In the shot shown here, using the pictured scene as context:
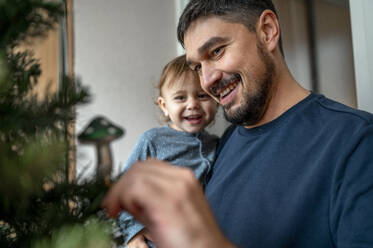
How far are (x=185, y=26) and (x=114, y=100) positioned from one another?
0.92 m

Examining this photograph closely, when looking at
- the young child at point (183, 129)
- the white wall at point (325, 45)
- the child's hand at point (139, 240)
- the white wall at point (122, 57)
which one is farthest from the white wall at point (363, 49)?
the white wall at point (122, 57)

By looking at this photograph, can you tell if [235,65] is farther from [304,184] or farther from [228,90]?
[304,184]

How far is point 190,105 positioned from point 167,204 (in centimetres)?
120

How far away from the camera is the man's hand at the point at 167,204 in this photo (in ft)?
1.21

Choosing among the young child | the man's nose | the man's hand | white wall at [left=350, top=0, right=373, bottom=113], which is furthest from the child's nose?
the man's hand

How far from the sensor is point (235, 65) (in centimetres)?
115

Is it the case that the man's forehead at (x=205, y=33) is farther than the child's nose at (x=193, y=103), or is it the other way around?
the child's nose at (x=193, y=103)

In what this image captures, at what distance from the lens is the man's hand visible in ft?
1.21

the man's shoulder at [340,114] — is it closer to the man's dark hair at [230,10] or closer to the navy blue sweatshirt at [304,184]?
the navy blue sweatshirt at [304,184]

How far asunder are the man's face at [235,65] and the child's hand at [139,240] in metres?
0.59

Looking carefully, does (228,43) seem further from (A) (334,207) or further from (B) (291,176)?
(A) (334,207)

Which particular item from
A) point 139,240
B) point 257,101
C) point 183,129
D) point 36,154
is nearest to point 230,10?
point 257,101

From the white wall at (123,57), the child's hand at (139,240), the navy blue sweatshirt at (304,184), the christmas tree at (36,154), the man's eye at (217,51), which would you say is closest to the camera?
the christmas tree at (36,154)

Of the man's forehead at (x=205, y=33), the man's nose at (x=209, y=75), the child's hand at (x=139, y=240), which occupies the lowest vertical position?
the child's hand at (x=139, y=240)
